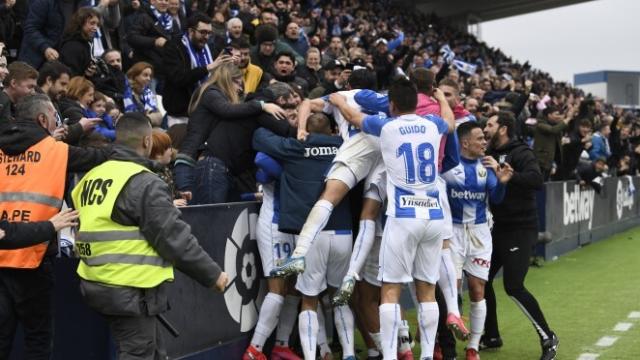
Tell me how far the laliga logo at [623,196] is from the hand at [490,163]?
13.2 meters

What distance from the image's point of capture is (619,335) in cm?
863

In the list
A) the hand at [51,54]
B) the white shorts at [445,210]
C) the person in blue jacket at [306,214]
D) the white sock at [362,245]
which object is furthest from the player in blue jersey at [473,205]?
the hand at [51,54]

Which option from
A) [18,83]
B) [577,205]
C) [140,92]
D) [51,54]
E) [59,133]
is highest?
[51,54]

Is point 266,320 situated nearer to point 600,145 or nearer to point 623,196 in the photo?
point 600,145

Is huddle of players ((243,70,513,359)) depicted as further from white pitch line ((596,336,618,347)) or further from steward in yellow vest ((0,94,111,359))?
steward in yellow vest ((0,94,111,359))

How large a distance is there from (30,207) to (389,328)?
266 centimetres

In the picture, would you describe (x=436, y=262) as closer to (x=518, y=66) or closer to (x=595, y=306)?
(x=595, y=306)

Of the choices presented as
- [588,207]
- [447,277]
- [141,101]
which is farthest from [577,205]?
[447,277]

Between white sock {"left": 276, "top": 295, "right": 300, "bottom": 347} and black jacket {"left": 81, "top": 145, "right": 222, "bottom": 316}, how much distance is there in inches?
102

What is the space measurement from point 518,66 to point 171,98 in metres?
35.6

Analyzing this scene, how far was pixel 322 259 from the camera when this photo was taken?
7129 mm

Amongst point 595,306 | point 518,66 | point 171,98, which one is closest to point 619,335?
point 595,306

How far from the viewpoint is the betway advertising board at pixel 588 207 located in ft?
49.8

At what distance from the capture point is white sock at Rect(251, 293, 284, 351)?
713 cm
